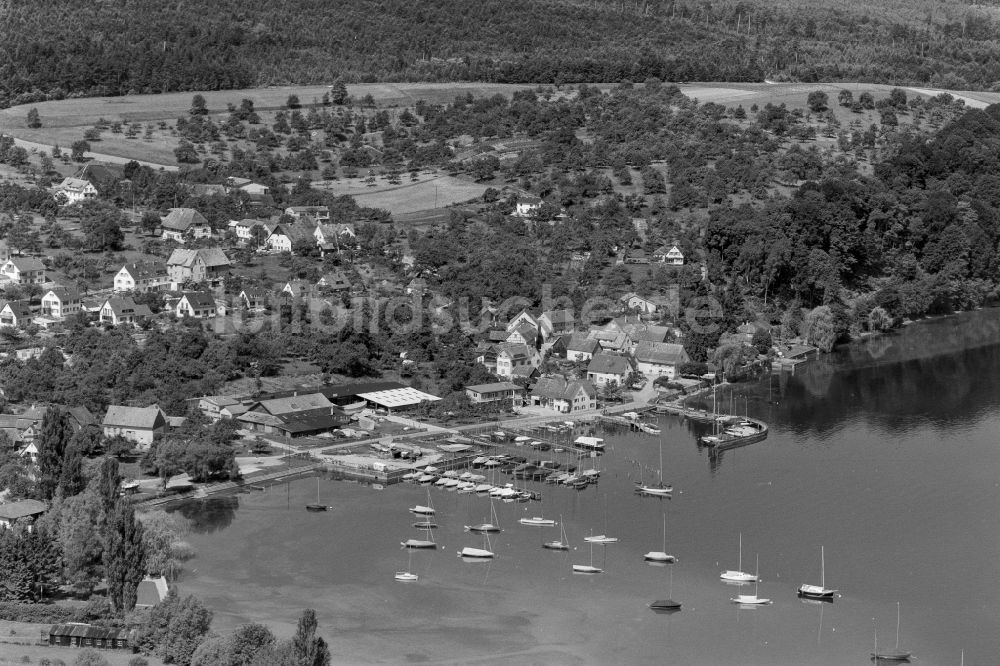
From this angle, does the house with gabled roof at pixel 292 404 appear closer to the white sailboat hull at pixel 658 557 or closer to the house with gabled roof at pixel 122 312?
the house with gabled roof at pixel 122 312

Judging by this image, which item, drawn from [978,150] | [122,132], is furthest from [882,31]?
[122,132]

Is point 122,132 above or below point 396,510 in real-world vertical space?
above

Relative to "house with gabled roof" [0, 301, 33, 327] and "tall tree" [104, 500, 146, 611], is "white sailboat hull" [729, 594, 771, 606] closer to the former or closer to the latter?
"tall tree" [104, 500, 146, 611]

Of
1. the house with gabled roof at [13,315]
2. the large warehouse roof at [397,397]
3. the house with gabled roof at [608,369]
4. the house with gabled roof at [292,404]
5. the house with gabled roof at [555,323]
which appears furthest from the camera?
the house with gabled roof at [555,323]

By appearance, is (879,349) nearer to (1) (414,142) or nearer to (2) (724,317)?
(2) (724,317)

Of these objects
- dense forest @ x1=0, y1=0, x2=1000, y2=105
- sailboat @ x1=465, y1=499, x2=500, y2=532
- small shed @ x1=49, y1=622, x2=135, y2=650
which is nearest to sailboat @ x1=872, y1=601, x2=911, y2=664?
sailboat @ x1=465, y1=499, x2=500, y2=532

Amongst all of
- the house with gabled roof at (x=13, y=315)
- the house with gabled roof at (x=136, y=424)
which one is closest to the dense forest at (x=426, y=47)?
the house with gabled roof at (x=13, y=315)
